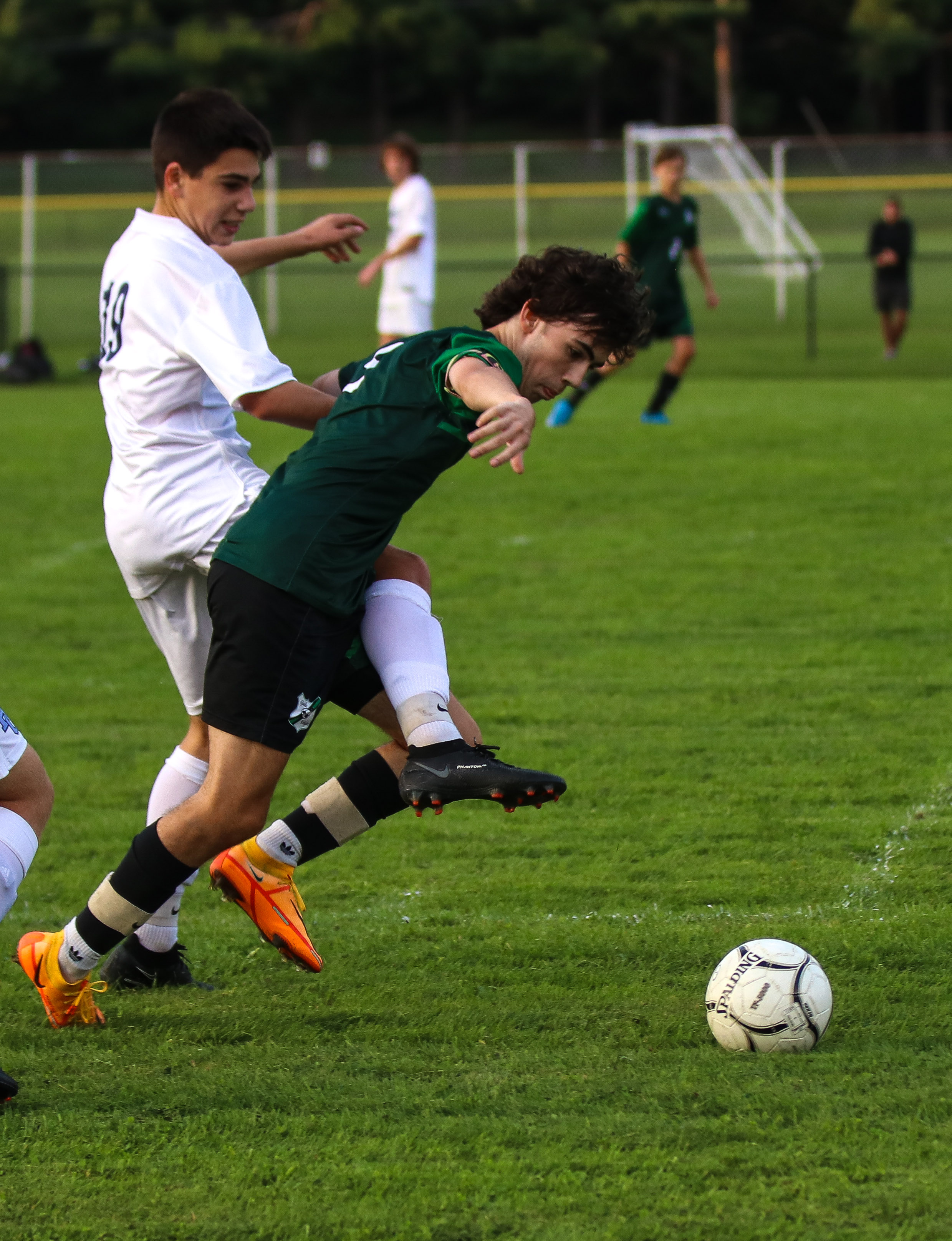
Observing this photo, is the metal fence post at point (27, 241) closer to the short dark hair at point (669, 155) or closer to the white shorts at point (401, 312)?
the white shorts at point (401, 312)

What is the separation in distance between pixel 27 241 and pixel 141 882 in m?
22.3

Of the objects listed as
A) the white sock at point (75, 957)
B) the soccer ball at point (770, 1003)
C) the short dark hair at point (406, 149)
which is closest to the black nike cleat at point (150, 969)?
the white sock at point (75, 957)

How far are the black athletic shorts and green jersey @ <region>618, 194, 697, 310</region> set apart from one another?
24.1 ft

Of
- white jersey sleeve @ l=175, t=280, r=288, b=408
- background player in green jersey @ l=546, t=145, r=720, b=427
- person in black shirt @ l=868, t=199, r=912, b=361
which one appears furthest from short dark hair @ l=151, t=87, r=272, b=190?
person in black shirt @ l=868, t=199, r=912, b=361

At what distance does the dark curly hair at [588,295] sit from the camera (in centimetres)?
349

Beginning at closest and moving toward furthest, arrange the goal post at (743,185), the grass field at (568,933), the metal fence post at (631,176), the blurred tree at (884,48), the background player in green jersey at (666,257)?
the grass field at (568,933)
the background player in green jersey at (666,257)
the metal fence post at (631,176)
the goal post at (743,185)
the blurred tree at (884,48)

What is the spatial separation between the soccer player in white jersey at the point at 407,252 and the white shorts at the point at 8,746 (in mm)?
9761

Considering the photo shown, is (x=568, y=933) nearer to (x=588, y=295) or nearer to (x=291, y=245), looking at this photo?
(x=588, y=295)

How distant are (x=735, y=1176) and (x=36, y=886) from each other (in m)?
2.83

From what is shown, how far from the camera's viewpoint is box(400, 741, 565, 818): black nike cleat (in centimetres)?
332

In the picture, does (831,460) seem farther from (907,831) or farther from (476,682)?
(907,831)

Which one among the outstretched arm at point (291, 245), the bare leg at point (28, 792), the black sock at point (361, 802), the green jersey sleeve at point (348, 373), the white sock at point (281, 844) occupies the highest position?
the outstretched arm at point (291, 245)

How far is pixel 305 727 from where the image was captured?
11.7ft

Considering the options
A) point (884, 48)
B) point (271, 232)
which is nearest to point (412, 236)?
point (271, 232)
